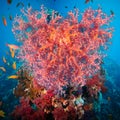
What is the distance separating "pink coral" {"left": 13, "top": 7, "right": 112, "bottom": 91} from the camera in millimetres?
5957

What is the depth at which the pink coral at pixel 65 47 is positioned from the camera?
5.96m

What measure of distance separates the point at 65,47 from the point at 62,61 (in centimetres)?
49

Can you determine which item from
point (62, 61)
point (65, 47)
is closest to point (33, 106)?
point (62, 61)

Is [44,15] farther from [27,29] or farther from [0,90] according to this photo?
[0,90]

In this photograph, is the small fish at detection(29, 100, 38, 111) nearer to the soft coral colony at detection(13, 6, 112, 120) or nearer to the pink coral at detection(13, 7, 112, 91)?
Answer: the soft coral colony at detection(13, 6, 112, 120)

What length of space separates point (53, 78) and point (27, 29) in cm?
215

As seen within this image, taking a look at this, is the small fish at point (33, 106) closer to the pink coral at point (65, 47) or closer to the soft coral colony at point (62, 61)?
the soft coral colony at point (62, 61)

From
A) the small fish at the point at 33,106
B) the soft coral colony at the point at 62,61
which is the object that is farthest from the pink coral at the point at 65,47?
the small fish at the point at 33,106

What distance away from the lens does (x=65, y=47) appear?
590 centimetres

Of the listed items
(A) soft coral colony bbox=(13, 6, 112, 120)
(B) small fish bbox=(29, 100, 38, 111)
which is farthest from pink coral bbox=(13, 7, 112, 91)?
(B) small fish bbox=(29, 100, 38, 111)

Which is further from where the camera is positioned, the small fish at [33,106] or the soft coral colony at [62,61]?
the soft coral colony at [62,61]

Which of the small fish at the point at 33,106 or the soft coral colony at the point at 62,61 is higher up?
the soft coral colony at the point at 62,61

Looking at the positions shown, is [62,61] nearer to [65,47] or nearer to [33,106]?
[65,47]

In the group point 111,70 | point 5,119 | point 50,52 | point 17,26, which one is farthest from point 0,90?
point 111,70
